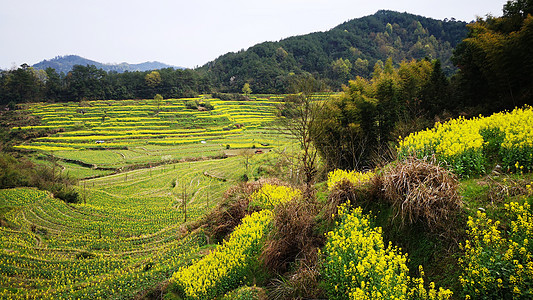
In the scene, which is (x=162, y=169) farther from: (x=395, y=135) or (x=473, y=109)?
(x=473, y=109)

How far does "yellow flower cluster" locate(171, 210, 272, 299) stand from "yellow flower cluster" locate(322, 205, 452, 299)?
279 cm

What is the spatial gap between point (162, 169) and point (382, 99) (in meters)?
36.6

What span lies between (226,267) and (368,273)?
4.19 metres

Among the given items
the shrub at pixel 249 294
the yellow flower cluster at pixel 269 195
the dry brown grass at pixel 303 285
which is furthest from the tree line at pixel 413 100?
the shrub at pixel 249 294

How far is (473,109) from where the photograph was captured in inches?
578

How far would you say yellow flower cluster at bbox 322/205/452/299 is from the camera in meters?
3.60

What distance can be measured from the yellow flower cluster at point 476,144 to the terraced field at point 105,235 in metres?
9.07

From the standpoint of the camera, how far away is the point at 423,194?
4.51 m

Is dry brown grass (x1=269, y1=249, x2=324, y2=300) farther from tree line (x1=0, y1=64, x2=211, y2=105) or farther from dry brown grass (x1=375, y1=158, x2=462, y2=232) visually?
tree line (x1=0, y1=64, x2=211, y2=105)

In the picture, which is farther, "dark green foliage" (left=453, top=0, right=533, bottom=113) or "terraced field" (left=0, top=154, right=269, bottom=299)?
"dark green foliage" (left=453, top=0, right=533, bottom=113)

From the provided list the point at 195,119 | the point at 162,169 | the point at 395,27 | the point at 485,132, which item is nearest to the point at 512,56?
the point at 485,132

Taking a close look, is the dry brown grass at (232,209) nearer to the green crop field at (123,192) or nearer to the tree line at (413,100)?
the green crop field at (123,192)

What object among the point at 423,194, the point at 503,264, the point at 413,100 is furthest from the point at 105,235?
the point at 413,100

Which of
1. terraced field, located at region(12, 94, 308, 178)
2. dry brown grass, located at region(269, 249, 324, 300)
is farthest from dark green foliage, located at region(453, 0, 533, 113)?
terraced field, located at region(12, 94, 308, 178)
